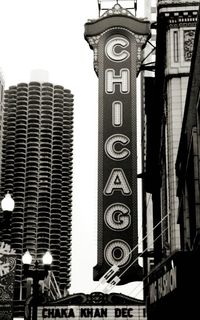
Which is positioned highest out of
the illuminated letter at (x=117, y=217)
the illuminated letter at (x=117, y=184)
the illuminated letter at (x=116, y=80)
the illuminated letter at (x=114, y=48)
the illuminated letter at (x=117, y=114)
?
the illuminated letter at (x=114, y=48)

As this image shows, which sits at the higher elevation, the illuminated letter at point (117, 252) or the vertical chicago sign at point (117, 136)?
the vertical chicago sign at point (117, 136)

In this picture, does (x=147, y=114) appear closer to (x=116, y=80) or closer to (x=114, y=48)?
(x=116, y=80)

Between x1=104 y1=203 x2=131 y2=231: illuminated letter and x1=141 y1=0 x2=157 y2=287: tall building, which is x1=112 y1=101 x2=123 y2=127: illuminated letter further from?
x1=104 y1=203 x2=131 y2=231: illuminated letter

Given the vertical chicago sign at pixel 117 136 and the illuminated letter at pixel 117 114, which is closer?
the vertical chicago sign at pixel 117 136

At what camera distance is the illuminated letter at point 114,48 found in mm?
37344

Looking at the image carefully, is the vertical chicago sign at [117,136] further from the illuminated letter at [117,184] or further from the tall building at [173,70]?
the tall building at [173,70]

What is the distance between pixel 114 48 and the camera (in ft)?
124

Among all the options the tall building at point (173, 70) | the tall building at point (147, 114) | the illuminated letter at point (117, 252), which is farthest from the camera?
the tall building at point (147, 114)

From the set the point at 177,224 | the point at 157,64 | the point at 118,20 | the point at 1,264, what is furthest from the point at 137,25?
the point at 1,264

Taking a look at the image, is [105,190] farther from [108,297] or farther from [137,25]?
[137,25]

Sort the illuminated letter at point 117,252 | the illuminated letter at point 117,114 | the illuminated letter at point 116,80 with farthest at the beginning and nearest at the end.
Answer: the illuminated letter at point 116,80, the illuminated letter at point 117,114, the illuminated letter at point 117,252

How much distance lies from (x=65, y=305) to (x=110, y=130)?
9929 millimetres

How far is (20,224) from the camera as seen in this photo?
197250 millimetres

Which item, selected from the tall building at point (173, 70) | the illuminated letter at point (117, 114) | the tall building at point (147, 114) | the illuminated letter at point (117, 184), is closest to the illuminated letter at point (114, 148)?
the illuminated letter at point (117, 114)
